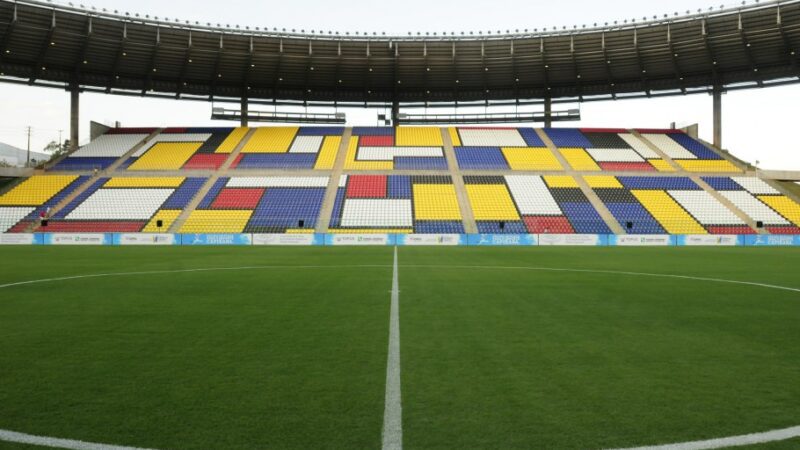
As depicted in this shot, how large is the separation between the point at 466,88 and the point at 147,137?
32.7 meters

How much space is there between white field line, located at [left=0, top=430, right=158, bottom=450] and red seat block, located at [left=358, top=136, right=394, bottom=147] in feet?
166

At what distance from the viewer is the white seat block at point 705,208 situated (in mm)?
40375

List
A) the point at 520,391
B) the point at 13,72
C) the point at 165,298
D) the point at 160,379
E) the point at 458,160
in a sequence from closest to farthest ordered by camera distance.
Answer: the point at 520,391 < the point at 160,379 < the point at 165,298 < the point at 13,72 < the point at 458,160

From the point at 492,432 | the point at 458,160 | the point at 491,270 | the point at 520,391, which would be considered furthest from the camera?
the point at 458,160

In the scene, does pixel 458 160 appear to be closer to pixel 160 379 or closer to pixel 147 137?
pixel 147 137

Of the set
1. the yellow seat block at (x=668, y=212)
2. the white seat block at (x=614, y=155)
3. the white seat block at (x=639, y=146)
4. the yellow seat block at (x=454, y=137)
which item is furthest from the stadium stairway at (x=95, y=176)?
the white seat block at (x=639, y=146)

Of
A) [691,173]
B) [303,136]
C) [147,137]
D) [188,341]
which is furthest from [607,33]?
[188,341]

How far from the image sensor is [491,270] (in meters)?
16.6

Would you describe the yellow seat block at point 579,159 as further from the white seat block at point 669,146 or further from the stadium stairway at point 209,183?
the stadium stairway at point 209,183

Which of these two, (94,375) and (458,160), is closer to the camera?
(94,375)

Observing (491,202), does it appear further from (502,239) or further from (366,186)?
(366,186)

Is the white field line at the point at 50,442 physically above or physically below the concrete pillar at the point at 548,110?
below

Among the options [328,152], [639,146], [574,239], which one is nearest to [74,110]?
[328,152]

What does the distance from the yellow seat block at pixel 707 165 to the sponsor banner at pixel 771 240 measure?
576 inches
